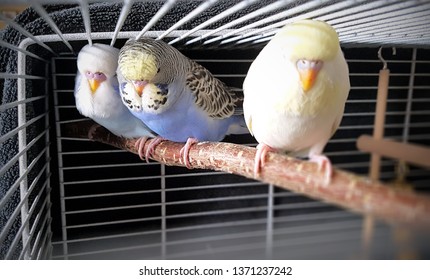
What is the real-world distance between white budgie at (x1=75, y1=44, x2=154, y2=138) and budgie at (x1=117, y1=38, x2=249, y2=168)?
1.3 inches

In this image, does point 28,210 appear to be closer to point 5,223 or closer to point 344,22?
point 5,223

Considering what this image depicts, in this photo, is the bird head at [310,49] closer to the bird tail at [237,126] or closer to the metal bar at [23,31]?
the bird tail at [237,126]

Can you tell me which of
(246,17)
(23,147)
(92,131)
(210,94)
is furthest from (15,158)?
(246,17)

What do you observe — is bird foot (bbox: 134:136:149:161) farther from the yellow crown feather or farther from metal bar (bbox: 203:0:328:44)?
the yellow crown feather

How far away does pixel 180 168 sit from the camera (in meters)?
0.80

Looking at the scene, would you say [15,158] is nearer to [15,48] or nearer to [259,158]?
[15,48]

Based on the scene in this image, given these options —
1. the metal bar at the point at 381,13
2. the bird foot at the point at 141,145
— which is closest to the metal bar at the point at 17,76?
the bird foot at the point at 141,145

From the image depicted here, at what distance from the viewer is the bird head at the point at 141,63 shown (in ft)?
2.14

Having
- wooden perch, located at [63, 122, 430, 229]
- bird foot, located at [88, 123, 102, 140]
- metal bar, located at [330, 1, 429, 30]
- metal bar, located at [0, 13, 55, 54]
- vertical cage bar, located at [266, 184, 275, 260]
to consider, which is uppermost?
metal bar, located at [330, 1, 429, 30]

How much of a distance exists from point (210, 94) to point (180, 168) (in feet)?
0.57

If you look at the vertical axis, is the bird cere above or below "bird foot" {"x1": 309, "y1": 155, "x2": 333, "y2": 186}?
above

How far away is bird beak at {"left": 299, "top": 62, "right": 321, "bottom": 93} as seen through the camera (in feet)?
1.73

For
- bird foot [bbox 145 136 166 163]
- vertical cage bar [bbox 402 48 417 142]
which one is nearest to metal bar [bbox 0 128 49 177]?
bird foot [bbox 145 136 166 163]

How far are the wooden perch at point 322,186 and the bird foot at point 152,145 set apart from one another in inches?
2.7
